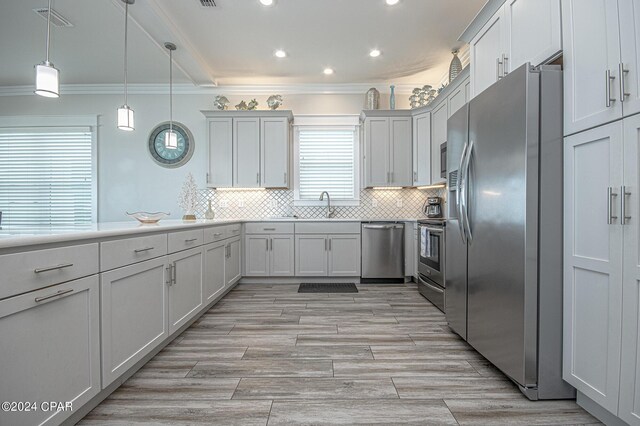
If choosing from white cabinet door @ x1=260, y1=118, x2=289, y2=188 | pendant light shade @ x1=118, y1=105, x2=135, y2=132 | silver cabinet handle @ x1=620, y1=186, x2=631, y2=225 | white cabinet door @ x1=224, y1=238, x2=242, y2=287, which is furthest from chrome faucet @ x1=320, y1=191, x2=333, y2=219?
silver cabinet handle @ x1=620, y1=186, x2=631, y2=225

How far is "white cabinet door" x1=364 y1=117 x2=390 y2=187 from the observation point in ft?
15.5

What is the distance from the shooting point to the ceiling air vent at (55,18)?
125 inches

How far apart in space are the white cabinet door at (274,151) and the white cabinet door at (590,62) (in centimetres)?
356

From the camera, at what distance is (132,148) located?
16.3 feet

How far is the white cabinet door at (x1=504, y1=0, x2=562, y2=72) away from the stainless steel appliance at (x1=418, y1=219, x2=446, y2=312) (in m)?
1.62

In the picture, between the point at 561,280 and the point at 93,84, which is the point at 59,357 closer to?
the point at 561,280

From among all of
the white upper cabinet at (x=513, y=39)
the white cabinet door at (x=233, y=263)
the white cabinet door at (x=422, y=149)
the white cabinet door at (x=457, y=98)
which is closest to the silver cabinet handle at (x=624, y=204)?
the white upper cabinet at (x=513, y=39)

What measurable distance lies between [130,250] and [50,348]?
62 cm

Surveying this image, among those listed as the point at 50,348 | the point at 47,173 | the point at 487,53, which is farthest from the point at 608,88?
the point at 47,173

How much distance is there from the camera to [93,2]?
3.06 metres

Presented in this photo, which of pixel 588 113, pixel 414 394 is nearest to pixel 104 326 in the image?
pixel 414 394

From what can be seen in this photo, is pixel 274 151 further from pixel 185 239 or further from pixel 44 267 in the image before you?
pixel 44 267

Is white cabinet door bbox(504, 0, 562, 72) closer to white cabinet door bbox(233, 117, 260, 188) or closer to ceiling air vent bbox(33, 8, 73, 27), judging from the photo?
white cabinet door bbox(233, 117, 260, 188)

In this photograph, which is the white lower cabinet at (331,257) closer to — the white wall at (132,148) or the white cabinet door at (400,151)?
the white cabinet door at (400,151)
